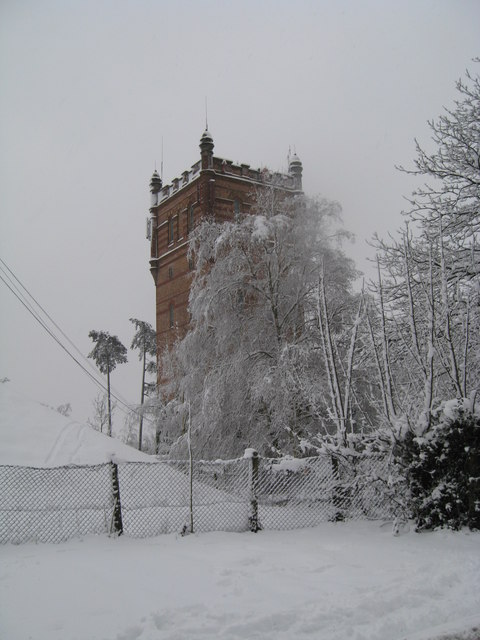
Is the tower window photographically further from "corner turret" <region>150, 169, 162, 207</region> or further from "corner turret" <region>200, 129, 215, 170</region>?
"corner turret" <region>150, 169, 162, 207</region>

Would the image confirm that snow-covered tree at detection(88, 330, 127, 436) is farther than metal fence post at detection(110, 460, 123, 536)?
Yes

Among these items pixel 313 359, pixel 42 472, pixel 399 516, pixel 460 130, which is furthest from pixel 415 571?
pixel 313 359

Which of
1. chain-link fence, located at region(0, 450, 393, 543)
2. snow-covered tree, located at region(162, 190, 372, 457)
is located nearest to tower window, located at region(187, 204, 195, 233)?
snow-covered tree, located at region(162, 190, 372, 457)

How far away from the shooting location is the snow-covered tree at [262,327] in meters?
14.0

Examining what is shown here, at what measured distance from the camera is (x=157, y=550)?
5797 millimetres

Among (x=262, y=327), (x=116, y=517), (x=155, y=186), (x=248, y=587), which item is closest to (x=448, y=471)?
(x=248, y=587)

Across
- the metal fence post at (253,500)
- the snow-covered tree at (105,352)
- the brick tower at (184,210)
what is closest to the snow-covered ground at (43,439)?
the metal fence post at (253,500)

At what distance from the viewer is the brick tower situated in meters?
26.6

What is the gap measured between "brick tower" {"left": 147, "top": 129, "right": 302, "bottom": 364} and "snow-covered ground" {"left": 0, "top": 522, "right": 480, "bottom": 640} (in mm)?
18208

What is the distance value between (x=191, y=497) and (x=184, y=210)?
24330mm

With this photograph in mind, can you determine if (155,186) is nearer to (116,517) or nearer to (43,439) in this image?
(43,439)

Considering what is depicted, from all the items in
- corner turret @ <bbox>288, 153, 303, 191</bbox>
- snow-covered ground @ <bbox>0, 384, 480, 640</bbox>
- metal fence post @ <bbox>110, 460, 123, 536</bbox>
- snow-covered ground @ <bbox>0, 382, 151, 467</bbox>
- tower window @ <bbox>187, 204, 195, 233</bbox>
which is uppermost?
corner turret @ <bbox>288, 153, 303, 191</bbox>

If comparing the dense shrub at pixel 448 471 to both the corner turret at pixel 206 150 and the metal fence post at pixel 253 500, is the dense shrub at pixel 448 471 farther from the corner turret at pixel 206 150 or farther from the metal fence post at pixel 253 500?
the corner turret at pixel 206 150

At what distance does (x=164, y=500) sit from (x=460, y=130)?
30.1 ft
